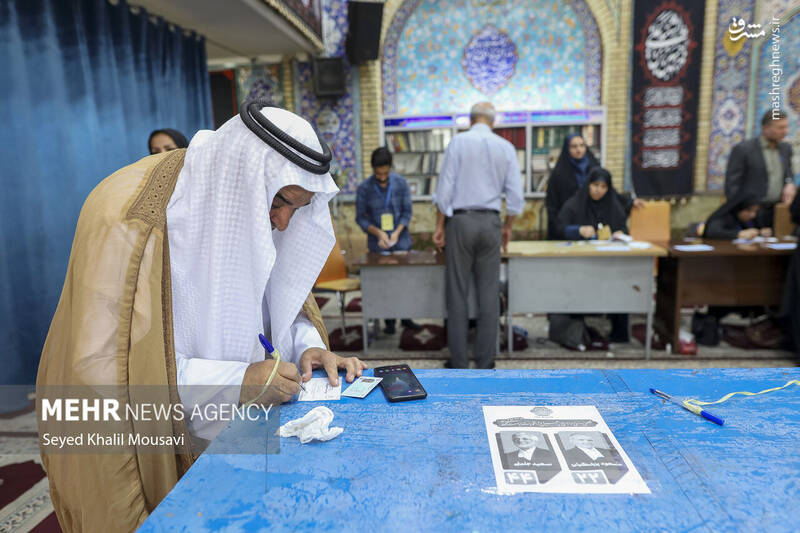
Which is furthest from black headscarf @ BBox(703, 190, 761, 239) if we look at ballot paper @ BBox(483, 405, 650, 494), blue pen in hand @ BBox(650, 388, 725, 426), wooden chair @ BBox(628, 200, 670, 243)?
ballot paper @ BBox(483, 405, 650, 494)

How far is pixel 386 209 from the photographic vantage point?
176 inches

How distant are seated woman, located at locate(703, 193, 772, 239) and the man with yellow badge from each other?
263 cm

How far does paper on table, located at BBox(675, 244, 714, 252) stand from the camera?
355 cm

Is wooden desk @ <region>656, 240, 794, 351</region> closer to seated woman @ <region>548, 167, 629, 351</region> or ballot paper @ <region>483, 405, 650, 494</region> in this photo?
seated woman @ <region>548, 167, 629, 351</region>

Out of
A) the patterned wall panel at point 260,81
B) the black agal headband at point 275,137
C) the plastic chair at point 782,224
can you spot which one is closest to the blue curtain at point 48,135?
the black agal headband at point 275,137

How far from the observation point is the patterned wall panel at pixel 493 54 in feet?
20.9

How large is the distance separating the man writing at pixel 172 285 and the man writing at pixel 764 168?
441 centimetres

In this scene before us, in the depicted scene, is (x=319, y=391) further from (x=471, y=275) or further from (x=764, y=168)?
(x=764, y=168)

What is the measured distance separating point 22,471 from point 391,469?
236 cm

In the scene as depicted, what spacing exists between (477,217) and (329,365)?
2.17m

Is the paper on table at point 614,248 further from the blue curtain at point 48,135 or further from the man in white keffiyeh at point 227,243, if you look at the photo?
the blue curtain at point 48,135

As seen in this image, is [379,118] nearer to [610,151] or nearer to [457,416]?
[610,151]

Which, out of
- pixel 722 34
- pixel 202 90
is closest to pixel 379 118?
pixel 202 90

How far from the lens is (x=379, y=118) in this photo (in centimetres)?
652
